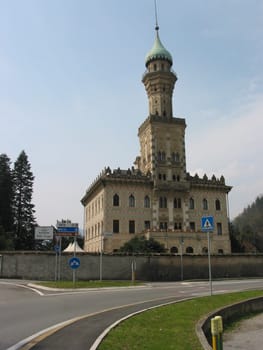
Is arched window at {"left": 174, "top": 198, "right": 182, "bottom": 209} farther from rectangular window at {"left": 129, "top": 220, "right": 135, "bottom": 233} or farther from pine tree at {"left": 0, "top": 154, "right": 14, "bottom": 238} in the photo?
pine tree at {"left": 0, "top": 154, "right": 14, "bottom": 238}

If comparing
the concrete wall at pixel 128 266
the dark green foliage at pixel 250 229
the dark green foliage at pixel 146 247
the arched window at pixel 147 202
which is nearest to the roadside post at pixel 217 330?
the concrete wall at pixel 128 266

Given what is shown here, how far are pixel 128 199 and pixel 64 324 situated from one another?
50897mm

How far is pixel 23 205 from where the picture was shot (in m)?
66.3

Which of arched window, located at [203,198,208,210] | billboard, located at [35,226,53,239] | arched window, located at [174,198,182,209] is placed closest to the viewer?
billboard, located at [35,226,53,239]

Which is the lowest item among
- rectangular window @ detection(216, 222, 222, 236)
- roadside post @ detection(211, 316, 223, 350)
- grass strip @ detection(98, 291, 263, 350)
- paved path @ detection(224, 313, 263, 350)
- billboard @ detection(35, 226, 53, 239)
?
paved path @ detection(224, 313, 263, 350)

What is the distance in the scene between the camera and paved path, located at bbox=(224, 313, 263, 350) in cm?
1126

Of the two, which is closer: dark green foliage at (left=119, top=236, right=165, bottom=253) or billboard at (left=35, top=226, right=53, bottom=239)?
billboard at (left=35, top=226, right=53, bottom=239)

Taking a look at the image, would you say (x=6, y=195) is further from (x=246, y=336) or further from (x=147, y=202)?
(x=246, y=336)

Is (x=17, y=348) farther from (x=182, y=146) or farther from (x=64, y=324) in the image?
(x=182, y=146)

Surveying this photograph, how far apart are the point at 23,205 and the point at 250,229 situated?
182 feet

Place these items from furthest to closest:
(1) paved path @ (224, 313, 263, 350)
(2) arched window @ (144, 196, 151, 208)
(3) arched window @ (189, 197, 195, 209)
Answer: (3) arched window @ (189, 197, 195, 209)
(2) arched window @ (144, 196, 151, 208)
(1) paved path @ (224, 313, 263, 350)

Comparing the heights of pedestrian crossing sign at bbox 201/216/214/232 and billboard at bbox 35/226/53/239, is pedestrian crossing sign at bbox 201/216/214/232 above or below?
below

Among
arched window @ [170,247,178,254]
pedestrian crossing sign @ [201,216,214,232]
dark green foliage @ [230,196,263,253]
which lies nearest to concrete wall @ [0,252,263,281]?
arched window @ [170,247,178,254]

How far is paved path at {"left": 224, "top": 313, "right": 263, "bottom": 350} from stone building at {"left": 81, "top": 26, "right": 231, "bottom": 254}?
40.8 meters
